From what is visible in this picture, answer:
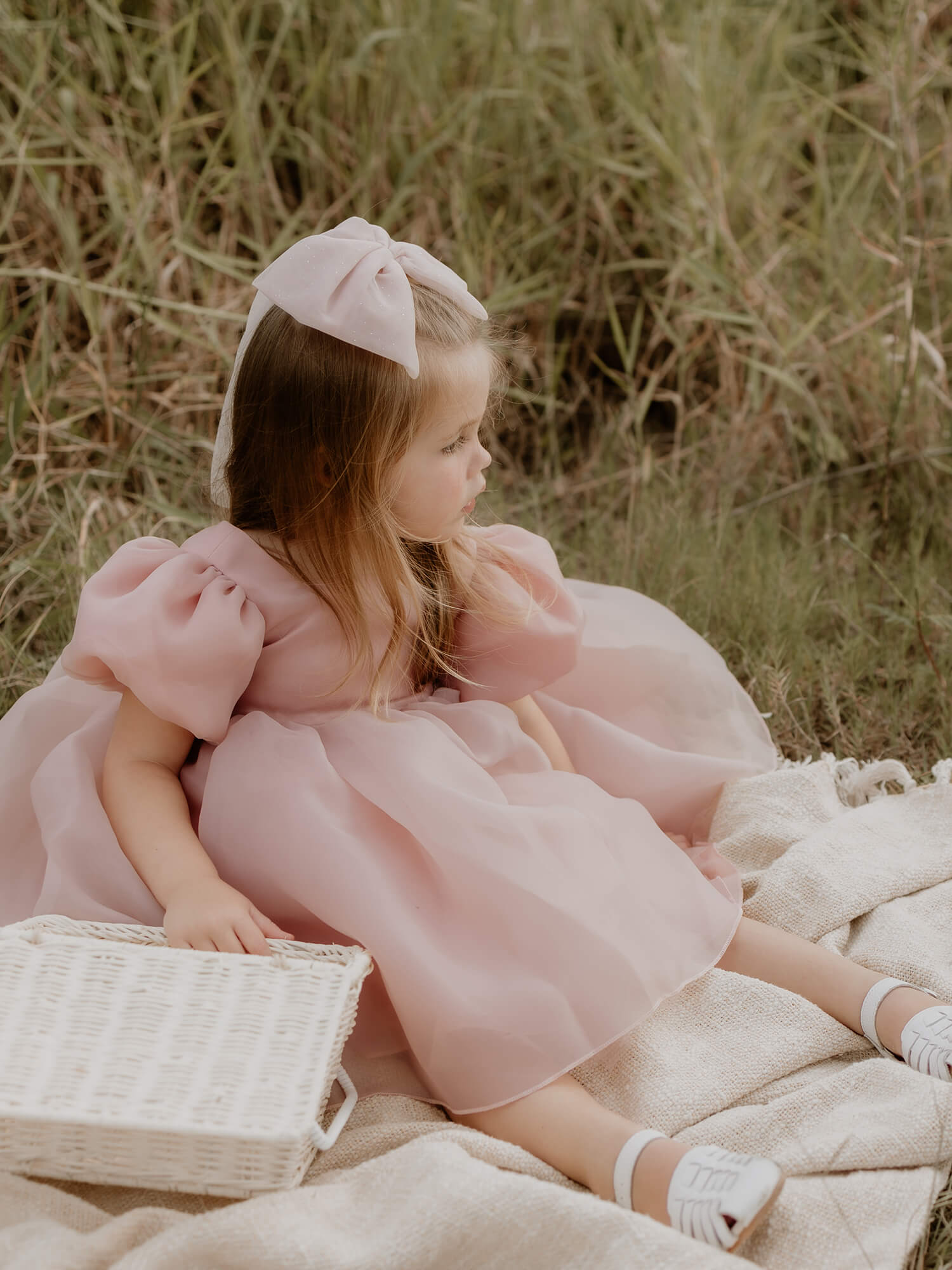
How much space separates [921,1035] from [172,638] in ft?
2.95

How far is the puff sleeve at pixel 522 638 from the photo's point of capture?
5.45 feet

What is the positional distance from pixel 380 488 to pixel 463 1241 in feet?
2.53

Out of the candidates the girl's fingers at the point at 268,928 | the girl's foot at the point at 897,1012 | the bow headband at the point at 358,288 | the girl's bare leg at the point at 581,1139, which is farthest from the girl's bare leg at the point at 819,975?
the bow headband at the point at 358,288

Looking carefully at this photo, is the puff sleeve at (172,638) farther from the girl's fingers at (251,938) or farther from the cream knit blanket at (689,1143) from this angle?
the cream knit blanket at (689,1143)

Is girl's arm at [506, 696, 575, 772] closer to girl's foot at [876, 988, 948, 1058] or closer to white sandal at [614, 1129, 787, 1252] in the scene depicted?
girl's foot at [876, 988, 948, 1058]

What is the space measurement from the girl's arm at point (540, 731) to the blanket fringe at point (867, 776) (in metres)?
0.39

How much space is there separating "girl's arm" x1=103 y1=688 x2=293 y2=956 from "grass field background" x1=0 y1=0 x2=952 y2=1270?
697 millimetres

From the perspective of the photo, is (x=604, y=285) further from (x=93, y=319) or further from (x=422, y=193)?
(x=93, y=319)

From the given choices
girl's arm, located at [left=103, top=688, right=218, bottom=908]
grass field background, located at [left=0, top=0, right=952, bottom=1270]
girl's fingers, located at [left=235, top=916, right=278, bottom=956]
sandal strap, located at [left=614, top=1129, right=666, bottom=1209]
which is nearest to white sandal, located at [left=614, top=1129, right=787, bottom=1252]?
sandal strap, located at [left=614, top=1129, right=666, bottom=1209]

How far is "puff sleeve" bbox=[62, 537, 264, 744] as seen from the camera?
1.40 m

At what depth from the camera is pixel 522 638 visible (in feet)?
5.45

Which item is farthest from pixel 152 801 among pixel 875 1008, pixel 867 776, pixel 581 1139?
pixel 867 776

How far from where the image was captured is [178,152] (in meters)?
2.69

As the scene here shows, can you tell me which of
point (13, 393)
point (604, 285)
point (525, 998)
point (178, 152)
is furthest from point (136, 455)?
point (525, 998)
